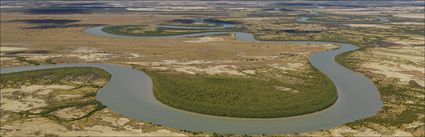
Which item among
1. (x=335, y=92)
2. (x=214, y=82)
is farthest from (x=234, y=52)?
(x=335, y=92)

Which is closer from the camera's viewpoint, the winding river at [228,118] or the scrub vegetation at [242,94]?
the winding river at [228,118]

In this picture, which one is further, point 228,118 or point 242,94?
point 242,94

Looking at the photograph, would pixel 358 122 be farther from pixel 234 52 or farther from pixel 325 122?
pixel 234 52

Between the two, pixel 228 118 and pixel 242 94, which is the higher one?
pixel 242 94

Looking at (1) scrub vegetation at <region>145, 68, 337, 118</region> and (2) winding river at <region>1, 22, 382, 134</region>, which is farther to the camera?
(1) scrub vegetation at <region>145, 68, 337, 118</region>
